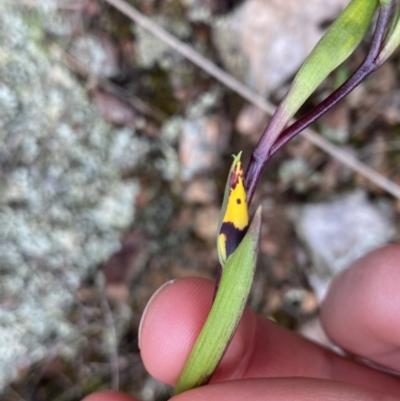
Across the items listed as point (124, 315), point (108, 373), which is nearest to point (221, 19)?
point (124, 315)

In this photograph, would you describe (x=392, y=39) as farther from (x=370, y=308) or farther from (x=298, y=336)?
(x=298, y=336)

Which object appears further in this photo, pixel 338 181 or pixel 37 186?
pixel 338 181

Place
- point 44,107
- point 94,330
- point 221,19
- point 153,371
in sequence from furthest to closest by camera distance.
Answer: point 94,330
point 221,19
point 44,107
point 153,371

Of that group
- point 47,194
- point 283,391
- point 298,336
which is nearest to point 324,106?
point 283,391

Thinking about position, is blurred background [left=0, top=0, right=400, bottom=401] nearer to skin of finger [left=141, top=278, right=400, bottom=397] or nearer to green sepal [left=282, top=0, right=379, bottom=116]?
skin of finger [left=141, top=278, right=400, bottom=397]

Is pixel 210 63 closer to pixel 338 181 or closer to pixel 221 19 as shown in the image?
pixel 221 19

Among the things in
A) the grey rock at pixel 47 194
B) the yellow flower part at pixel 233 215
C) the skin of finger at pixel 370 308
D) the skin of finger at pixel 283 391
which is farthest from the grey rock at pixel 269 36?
the skin of finger at pixel 283 391

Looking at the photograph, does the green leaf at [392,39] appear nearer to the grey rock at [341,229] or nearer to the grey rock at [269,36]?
the grey rock at [269,36]
